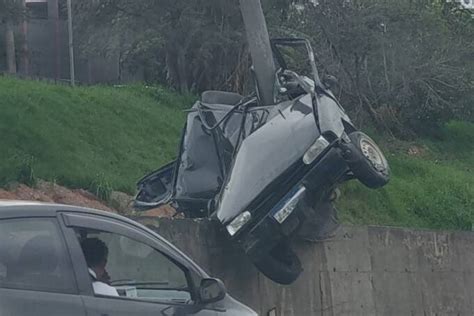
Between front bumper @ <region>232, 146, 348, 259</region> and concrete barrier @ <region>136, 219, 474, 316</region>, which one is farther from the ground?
front bumper @ <region>232, 146, 348, 259</region>

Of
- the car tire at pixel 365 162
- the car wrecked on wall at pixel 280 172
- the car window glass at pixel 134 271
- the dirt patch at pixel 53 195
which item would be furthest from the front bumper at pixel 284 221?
the car window glass at pixel 134 271

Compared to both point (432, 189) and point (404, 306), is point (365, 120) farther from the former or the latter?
point (404, 306)

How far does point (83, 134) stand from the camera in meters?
21.4

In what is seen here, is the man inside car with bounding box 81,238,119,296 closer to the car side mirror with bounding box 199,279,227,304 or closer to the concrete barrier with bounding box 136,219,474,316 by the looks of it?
the car side mirror with bounding box 199,279,227,304

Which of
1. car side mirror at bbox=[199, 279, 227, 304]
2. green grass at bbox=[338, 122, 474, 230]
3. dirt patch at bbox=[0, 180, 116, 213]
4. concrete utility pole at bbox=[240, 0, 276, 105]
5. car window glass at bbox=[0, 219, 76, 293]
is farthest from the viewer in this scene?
green grass at bbox=[338, 122, 474, 230]

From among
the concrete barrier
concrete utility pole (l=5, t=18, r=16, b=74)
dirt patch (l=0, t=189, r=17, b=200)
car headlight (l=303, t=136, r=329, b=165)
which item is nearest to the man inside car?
the concrete barrier

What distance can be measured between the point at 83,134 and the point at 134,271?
13.3m

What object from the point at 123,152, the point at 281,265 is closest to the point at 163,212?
the point at 123,152

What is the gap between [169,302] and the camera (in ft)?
26.3

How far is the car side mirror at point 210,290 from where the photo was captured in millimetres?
8180

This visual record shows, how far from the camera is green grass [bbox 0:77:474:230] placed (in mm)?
19016

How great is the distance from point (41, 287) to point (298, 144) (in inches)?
282

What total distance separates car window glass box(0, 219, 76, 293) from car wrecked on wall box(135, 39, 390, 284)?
6.44m

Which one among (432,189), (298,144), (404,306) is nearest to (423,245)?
(404,306)
